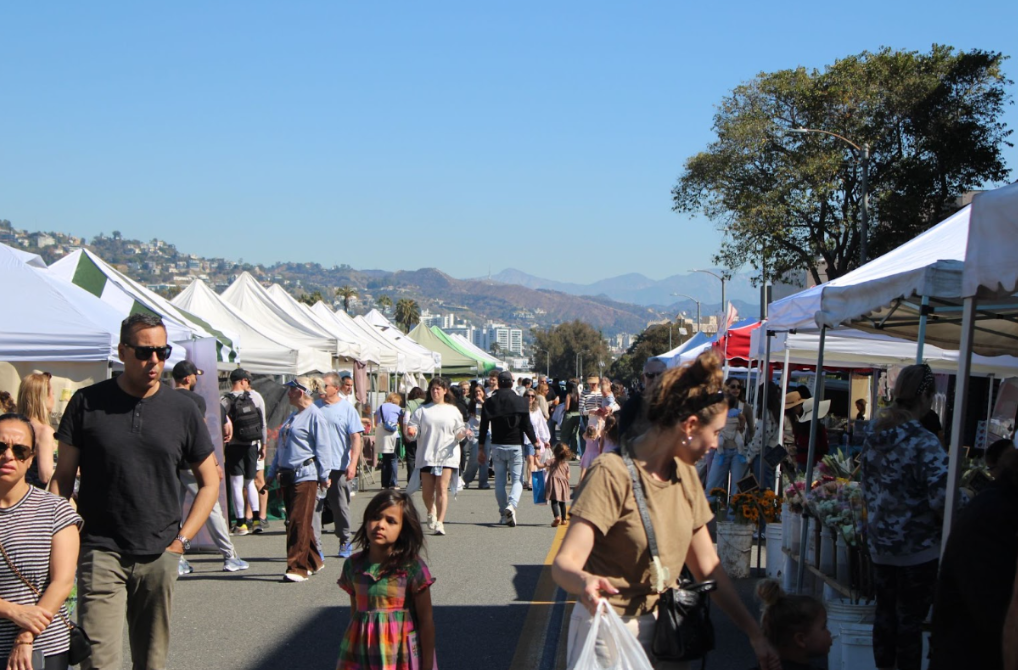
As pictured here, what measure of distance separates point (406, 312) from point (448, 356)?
3477 inches

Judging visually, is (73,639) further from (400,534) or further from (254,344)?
(254,344)

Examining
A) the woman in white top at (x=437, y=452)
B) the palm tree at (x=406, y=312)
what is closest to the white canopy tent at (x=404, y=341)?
the woman in white top at (x=437, y=452)

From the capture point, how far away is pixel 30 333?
9.91 m

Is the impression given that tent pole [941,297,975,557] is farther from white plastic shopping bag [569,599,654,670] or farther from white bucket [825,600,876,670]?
white plastic shopping bag [569,599,654,670]

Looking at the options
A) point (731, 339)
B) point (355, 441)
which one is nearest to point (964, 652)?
point (355, 441)

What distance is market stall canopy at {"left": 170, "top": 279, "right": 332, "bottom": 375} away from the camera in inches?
750

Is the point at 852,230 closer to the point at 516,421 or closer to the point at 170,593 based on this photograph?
the point at 516,421

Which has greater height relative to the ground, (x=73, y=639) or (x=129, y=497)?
(x=129, y=497)

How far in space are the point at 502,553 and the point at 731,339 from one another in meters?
8.54

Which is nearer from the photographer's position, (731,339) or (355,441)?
(355,441)

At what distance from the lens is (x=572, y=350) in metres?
170

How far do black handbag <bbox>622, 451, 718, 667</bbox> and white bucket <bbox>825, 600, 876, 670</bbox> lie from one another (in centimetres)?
317

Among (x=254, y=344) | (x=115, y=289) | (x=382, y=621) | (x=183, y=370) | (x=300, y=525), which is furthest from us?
(x=254, y=344)

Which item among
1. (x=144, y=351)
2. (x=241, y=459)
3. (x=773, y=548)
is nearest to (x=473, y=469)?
(x=241, y=459)
